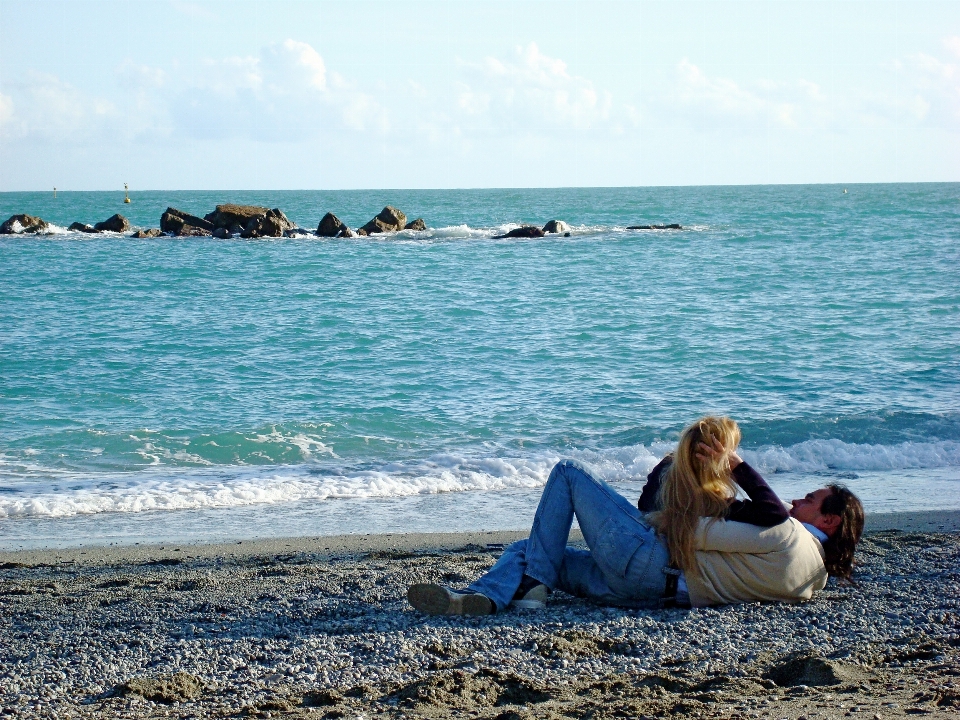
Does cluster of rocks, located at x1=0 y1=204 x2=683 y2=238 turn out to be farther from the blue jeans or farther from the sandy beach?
the blue jeans

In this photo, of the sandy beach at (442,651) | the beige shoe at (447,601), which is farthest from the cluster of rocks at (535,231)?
the beige shoe at (447,601)

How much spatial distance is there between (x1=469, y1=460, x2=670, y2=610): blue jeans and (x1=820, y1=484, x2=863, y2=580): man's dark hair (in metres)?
0.84

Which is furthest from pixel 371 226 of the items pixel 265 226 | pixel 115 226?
pixel 115 226

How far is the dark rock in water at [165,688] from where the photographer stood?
3.72 metres

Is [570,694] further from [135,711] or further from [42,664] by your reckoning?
[42,664]

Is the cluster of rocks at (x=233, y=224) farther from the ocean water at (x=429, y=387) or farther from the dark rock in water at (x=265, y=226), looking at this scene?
the ocean water at (x=429, y=387)

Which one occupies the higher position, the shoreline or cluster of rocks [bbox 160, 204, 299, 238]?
cluster of rocks [bbox 160, 204, 299, 238]

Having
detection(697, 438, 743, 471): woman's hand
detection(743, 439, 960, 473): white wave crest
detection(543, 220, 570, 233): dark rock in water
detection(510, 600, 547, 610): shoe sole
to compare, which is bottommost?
detection(743, 439, 960, 473): white wave crest

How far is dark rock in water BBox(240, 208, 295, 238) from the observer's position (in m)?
42.8

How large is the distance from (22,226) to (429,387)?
39.1 metres

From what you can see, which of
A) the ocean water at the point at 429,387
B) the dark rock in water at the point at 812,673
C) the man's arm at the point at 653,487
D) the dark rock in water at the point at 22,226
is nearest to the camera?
the dark rock in water at the point at 812,673

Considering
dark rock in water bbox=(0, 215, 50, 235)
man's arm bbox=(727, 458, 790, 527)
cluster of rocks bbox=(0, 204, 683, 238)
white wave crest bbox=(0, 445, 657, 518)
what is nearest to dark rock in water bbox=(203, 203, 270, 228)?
cluster of rocks bbox=(0, 204, 683, 238)

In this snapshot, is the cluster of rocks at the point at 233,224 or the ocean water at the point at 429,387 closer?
the ocean water at the point at 429,387

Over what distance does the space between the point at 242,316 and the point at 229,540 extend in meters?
13.6
